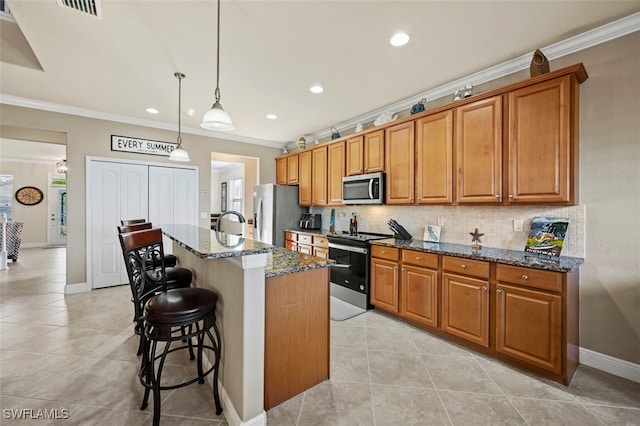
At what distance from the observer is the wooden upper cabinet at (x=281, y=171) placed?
5.66 metres

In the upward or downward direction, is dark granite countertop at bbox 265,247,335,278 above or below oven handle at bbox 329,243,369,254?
above

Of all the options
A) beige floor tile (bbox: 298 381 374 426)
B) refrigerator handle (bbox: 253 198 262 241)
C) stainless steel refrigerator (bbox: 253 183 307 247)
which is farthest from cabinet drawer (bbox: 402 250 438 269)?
refrigerator handle (bbox: 253 198 262 241)

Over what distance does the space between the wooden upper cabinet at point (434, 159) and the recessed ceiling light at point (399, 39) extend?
94 centimetres

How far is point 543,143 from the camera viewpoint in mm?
2260

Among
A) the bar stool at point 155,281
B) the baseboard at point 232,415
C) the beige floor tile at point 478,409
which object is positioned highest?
the bar stool at point 155,281

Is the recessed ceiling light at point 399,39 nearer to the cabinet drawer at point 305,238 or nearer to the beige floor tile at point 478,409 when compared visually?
the beige floor tile at point 478,409

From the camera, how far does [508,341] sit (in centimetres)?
221

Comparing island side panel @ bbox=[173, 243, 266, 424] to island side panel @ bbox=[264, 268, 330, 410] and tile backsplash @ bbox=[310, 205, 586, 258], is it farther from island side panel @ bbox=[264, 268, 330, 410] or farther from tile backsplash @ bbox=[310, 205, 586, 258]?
tile backsplash @ bbox=[310, 205, 586, 258]

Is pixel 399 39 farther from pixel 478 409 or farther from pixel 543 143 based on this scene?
pixel 478 409

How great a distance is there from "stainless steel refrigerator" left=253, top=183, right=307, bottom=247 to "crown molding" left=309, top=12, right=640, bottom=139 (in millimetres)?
2319

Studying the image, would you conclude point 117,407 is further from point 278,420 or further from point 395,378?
point 395,378

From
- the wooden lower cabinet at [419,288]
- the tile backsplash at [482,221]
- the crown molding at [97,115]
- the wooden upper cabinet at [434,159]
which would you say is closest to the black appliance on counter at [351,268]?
the tile backsplash at [482,221]

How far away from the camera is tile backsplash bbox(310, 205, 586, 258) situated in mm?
2328

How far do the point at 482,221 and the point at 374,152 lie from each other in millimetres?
1605
